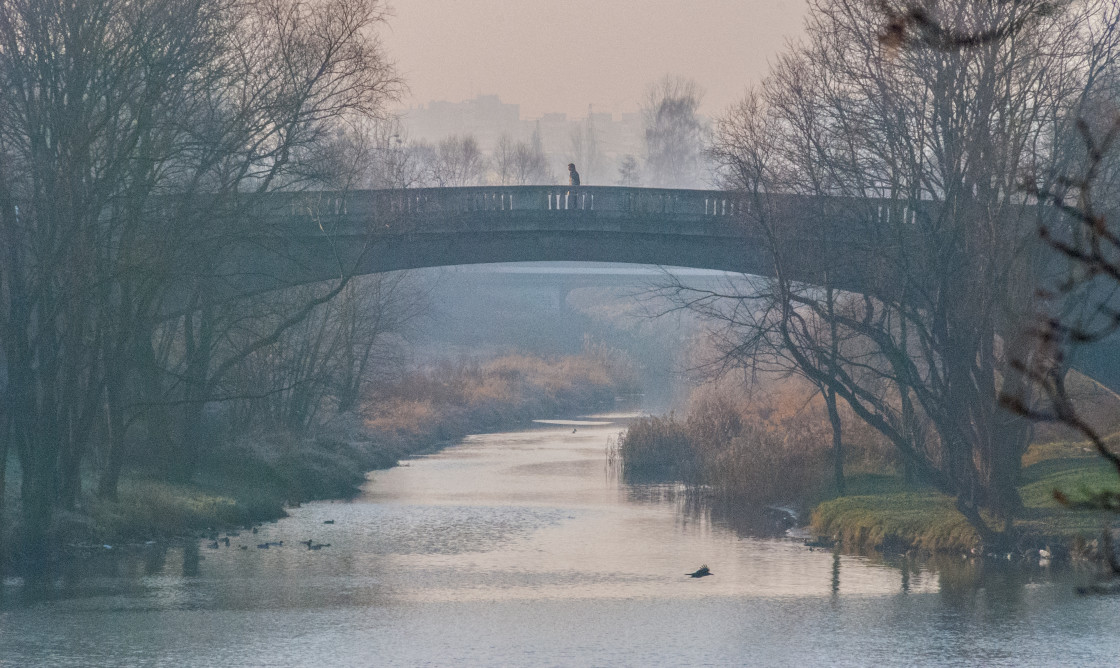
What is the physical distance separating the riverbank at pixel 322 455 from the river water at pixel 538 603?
3.26 feet

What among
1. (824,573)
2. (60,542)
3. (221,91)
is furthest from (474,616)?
(221,91)

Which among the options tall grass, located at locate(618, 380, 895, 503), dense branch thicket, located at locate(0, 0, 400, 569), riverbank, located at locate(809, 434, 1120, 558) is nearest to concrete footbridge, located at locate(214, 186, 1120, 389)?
dense branch thicket, located at locate(0, 0, 400, 569)

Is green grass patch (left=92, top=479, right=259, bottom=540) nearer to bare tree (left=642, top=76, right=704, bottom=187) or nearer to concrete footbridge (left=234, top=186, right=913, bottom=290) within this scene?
concrete footbridge (left=234, top=186, right=913, bottom=290)

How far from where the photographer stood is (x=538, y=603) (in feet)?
57.7

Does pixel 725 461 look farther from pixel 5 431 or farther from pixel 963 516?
pixel 5 431

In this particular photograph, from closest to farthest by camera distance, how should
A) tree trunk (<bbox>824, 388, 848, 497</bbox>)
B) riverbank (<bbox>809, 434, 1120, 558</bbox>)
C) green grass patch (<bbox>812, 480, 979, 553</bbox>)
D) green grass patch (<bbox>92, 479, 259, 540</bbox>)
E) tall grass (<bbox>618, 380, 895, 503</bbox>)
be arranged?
riverbank (<bbox>809, 434, 1120, 558</bbox>) → green grass patch (<bbox>812, 480, 979, 553</bbox>) → green grass patch (<bbox>92, 479, 259, 540</bbox>) → tree trunk (<bbox>824, 388, 848, 497</bbox>) → tall grass (<bbox>618, 380, 895, 503</bbox>)

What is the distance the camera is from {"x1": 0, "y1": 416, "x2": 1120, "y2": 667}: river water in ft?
46.1

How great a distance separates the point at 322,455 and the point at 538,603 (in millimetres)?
16874

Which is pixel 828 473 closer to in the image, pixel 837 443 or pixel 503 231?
pixel 837 443

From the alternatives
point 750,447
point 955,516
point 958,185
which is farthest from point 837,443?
point 958,185

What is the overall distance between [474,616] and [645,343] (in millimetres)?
65383

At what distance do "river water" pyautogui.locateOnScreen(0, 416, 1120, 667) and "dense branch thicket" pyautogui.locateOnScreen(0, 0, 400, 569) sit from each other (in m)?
3.17

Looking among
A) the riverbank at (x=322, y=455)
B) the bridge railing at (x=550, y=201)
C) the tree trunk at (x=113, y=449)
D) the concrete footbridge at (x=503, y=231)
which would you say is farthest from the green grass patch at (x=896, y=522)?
the tree trunk at (x=113, y=449)

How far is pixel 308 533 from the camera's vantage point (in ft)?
80.7
